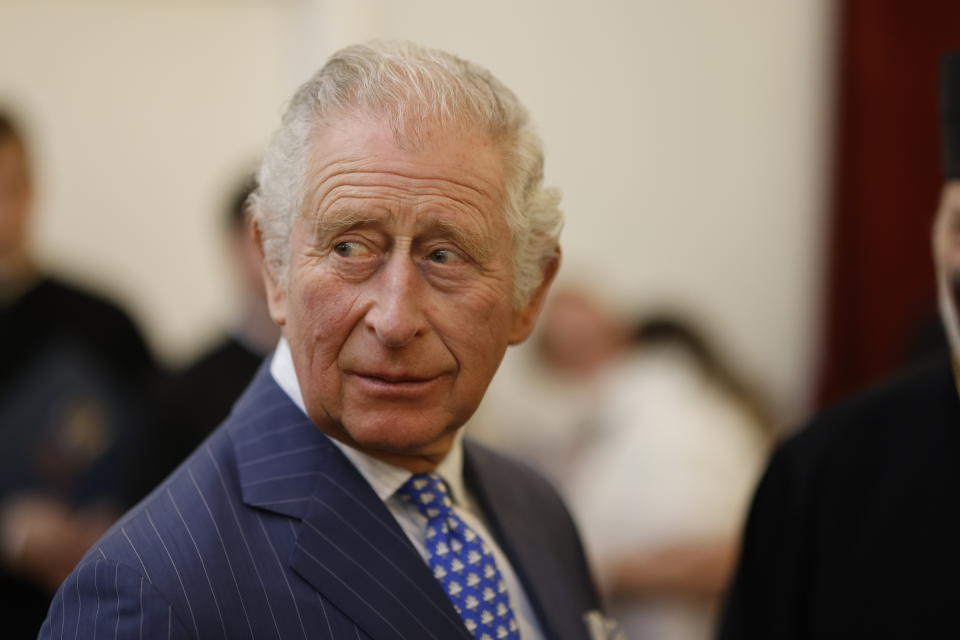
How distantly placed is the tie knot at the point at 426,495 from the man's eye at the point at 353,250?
34 centimetres

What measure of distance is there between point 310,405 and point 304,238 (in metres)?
0.22

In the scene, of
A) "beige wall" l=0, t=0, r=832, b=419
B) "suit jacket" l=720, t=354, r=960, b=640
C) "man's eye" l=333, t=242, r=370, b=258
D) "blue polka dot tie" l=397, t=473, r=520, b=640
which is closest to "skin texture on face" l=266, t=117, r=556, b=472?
A: "man's eye" l=333, t=242, r=370, b=258

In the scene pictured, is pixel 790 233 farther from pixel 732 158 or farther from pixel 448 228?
pixel 448 228

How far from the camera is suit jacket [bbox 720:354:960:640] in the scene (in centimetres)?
189

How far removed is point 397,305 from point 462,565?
403mm

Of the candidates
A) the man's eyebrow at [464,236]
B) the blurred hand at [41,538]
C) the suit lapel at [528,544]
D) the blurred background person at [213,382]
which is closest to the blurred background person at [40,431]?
the blurred hand at [41,538]

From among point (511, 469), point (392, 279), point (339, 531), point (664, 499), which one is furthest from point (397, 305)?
point (664, 499)

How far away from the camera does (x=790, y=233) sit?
498 cm

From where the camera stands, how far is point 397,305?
1.41m

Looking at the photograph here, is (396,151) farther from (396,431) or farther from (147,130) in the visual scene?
(147,130)

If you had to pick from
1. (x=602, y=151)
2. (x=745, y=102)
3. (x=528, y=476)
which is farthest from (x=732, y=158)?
(x=528, y=476)

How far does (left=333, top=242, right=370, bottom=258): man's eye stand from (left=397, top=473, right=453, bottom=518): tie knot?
13.5 inches

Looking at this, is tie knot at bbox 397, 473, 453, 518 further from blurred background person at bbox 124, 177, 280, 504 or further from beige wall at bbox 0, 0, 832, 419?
beige wall at bbox 0, 0, 832, 419

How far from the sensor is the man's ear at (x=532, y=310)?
164 centimetres
